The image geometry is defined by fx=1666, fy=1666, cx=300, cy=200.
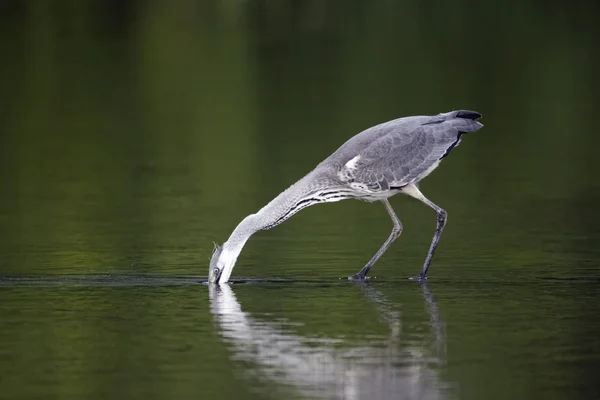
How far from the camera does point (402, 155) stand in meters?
15.9

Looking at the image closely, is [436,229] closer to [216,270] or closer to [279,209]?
[279,209]

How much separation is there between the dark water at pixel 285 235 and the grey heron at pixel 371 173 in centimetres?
37

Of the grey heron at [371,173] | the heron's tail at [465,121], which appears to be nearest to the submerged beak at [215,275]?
the grey heron at [371,173]

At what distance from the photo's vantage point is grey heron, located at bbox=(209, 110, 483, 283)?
1520cm

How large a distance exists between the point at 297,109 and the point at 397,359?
72.2ft

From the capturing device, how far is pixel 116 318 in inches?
530

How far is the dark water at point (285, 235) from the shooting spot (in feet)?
37.9

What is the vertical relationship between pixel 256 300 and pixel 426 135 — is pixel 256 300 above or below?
below

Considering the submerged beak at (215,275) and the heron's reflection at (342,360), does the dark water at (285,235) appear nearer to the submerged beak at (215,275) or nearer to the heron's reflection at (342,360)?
the heron's reflection at (342,360)

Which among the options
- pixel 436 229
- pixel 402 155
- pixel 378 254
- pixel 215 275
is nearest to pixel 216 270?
pixel 215 275

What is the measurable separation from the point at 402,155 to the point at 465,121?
866 millimetres

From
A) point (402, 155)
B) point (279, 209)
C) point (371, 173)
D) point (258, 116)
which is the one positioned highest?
point (258, 116)

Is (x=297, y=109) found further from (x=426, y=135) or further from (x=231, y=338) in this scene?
(x=231, y=338)

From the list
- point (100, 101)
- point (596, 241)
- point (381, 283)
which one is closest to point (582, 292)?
point (381, 283)
